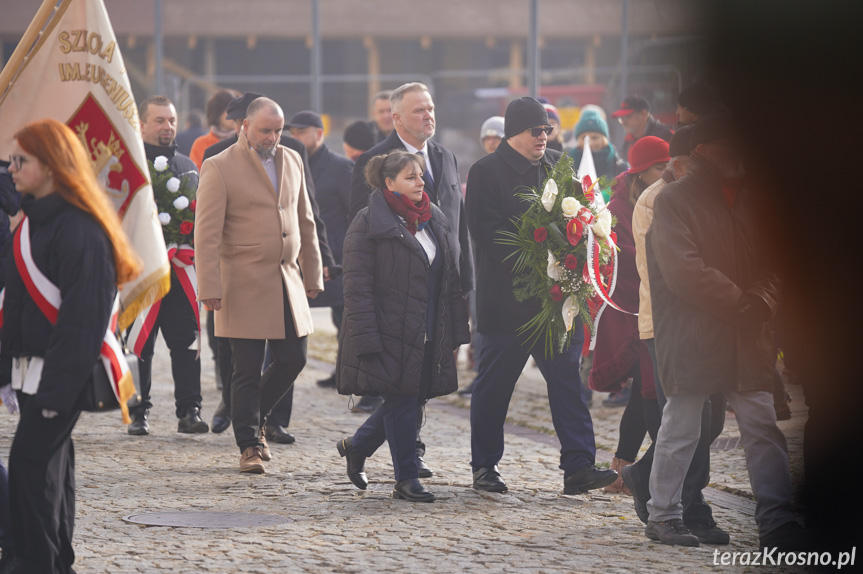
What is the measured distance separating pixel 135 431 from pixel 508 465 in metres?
2.60

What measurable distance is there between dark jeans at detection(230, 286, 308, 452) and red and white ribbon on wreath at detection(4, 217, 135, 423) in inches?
107

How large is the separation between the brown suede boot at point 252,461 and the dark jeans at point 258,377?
41mm

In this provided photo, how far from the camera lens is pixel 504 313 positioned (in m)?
7.34

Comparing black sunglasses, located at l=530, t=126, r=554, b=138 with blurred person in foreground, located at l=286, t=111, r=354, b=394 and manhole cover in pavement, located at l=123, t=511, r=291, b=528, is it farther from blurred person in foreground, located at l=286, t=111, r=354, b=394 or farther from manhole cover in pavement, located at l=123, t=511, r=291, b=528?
blurred person in foreground, located at l=286, t=111, r=354, b=394

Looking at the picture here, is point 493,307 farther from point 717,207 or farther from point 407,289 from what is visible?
point 717,207

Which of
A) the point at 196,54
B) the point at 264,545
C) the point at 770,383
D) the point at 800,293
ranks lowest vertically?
the point at 264,545

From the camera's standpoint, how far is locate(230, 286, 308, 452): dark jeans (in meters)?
7.95

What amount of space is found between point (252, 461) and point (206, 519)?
1276 millimetres

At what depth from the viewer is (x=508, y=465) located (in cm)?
813

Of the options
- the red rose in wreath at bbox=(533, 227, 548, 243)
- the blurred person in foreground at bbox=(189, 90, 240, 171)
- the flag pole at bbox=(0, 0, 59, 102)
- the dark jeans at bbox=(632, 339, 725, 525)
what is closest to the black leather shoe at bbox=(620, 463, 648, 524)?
the dark jeans at bbox=(632, 339, 725, 525)

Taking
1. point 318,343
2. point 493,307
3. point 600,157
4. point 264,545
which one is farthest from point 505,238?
point 318,343

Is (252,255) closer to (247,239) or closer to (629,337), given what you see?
(247,239)

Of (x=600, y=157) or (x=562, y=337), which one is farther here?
(x=600, y=157)

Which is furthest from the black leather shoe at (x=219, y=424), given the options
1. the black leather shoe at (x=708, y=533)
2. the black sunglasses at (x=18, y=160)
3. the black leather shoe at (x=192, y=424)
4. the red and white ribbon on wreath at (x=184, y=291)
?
the black sunglasses at (x=18, y=160)
